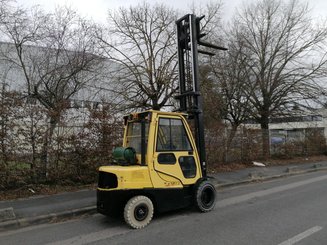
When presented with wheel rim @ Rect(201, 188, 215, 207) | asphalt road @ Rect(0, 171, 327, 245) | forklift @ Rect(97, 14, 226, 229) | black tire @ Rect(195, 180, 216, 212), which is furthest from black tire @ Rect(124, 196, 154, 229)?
wheel rim @ Rect(201, 188, 215, 207)

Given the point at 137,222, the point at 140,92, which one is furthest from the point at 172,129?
the point at 140,92

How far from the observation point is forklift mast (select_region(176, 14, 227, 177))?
7.58 meters

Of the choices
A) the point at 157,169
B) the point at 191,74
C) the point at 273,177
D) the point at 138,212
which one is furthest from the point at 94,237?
the point at 273,177

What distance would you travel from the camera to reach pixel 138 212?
Answer: 6.17 meters

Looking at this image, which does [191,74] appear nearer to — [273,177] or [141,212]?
[141,212]

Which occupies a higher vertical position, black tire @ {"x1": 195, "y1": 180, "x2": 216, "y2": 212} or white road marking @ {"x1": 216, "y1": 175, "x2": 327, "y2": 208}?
black tire @ {"x1": 195, "y1": 180, "x2": 216, "y2": 212}

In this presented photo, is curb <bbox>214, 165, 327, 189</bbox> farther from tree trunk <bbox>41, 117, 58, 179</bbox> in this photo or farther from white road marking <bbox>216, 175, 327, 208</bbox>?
tree trunk <bbox>41, 117, 58, 179</bbox>

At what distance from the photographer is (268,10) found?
70.6ft

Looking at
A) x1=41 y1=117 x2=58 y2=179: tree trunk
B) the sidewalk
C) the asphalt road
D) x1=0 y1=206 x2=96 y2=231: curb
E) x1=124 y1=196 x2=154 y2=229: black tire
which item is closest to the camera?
the asphalt road

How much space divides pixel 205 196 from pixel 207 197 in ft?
0.27

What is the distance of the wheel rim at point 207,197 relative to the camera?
289 inches

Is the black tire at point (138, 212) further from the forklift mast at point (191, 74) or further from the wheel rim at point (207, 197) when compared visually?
the forklift mast at point (191, 74)

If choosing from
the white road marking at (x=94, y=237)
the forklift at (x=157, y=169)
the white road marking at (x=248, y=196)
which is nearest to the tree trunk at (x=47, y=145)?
the forklift at (x=157, y=169)

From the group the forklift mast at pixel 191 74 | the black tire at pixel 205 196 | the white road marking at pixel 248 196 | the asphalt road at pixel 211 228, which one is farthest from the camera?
the white road marking at pixel 248 196
